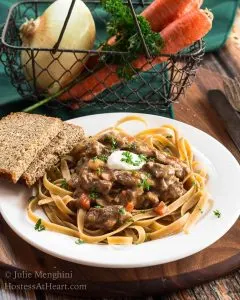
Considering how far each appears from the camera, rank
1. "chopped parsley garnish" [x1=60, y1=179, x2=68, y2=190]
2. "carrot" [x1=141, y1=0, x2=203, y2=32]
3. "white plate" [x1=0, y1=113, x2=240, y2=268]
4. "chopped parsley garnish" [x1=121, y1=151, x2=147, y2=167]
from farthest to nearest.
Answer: "carrot" [x1=141, y1=0, x2=203, y2=32]
"chopped parsley garnish" [x1=60, y1=179, x2=68, y2=190]
"chopped parsley garnish" [x1=121, y1=151, x2=147, y2=167]
"white plate" [x1=0, y1=113, x2=240, y2=268]

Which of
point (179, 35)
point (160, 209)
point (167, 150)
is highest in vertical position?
point (179, 35)

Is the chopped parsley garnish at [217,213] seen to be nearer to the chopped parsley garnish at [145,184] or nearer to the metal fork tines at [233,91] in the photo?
the chopped parsley garnish at [145,184]

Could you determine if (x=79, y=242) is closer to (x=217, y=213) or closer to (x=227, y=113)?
(x=217, y=213)

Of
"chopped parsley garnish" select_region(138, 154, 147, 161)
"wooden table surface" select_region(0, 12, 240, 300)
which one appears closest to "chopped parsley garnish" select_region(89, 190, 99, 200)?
"chopped parsley garnish" select_region(138, 154, 147, 161)

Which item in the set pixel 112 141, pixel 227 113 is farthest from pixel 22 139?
pixel 227 113

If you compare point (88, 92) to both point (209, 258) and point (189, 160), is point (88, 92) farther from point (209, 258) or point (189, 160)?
point (209, 258)

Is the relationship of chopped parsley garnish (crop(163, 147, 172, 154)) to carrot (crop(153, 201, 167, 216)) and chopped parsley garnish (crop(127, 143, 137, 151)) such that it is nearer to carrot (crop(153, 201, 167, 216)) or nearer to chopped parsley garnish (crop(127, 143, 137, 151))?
chopped parsley garnish (crop(127, 143, 137, 151))
